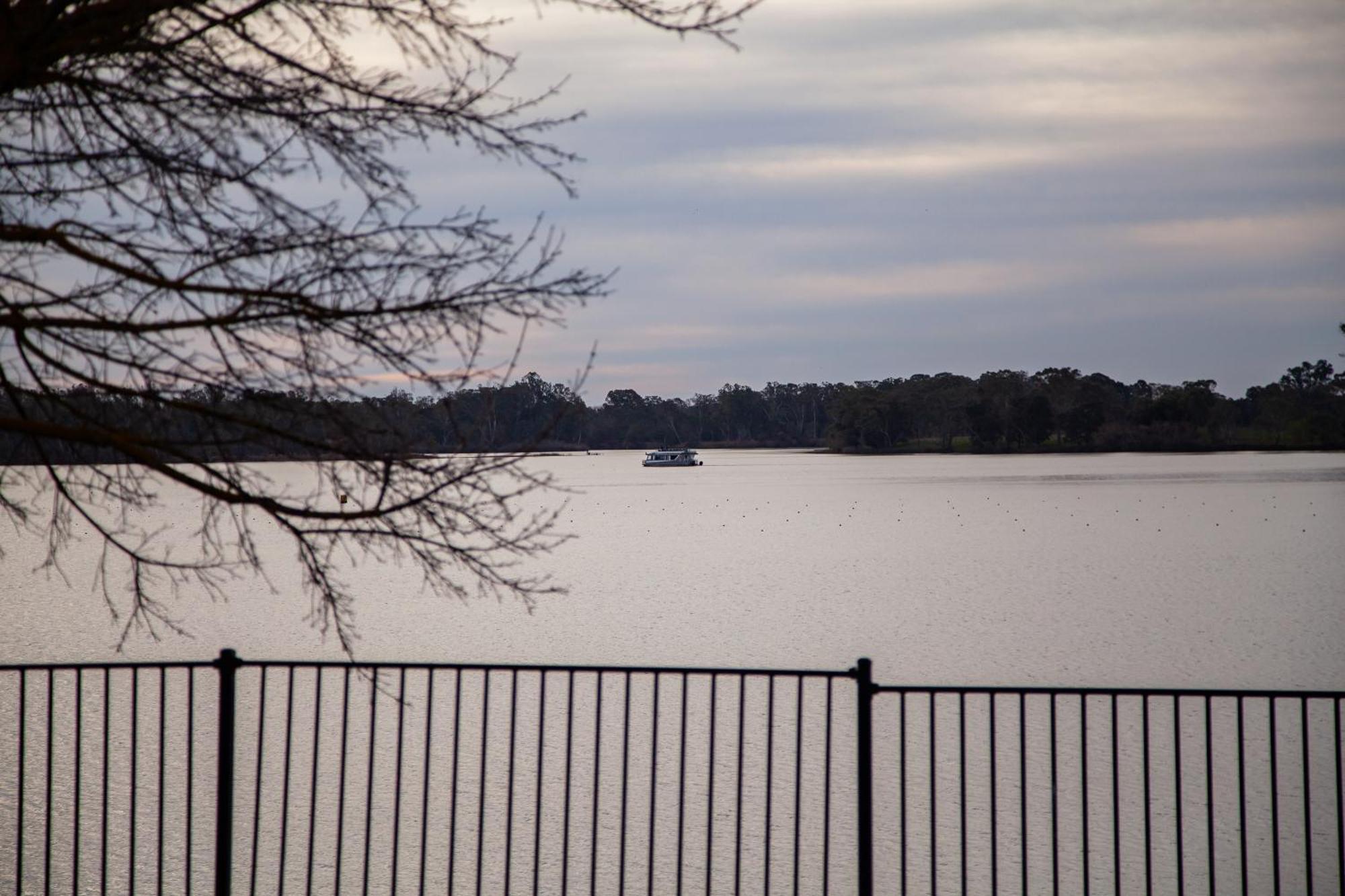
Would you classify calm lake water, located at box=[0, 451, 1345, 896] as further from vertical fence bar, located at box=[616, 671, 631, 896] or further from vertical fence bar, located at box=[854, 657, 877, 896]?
vertical fence bar, located at box=[854, 657, 877, 896]

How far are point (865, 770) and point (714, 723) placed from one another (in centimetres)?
128

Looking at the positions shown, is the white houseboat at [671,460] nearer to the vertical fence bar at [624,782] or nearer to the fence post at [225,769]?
the vertical fence bar at [624,782]

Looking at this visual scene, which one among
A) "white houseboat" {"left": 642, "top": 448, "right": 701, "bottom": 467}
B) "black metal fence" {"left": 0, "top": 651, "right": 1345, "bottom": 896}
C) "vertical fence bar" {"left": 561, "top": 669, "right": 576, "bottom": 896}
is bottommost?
"black metal fence" {"left": 0, "top": 651, "right": 1345, "bottom": 896}

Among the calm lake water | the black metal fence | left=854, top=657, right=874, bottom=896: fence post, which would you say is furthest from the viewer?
the calm lake water

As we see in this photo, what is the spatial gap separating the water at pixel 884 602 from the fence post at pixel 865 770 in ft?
16.6

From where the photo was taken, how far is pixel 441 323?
690 centimetres

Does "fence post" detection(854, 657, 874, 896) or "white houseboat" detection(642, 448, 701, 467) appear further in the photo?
"white houseboat" detection(642, 448, 701, 467)

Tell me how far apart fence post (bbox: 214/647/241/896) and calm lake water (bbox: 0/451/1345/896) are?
0.45 metres

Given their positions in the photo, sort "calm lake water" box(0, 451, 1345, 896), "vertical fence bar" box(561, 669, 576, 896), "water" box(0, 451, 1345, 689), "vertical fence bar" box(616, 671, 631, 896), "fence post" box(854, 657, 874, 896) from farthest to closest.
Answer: "water" box(0, 451, 1345, 689) < "calm lake water" box(0, 451, 1345, 896) < "vertical fence bar" box(561, 669, 576, 896) < "vertical fence bar" box(616, 671, 631, 896) < "fence post" box(854, 657, 874, 896)

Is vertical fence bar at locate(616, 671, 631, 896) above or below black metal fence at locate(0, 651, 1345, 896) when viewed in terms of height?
above

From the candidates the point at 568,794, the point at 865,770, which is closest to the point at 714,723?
the point at 568,794

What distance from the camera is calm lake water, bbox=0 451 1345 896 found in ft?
37.0

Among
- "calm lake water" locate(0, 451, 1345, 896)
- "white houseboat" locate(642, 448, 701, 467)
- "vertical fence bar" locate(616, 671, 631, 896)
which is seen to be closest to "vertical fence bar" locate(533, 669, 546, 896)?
"calm lake water" locate(0, 451, 1345, 896)

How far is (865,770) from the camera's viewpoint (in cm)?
645
